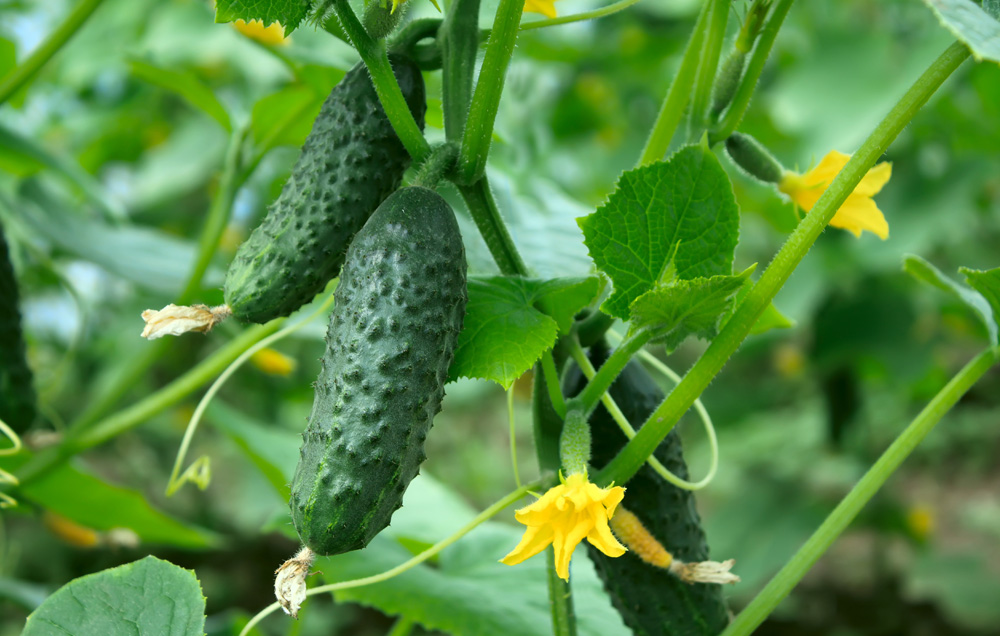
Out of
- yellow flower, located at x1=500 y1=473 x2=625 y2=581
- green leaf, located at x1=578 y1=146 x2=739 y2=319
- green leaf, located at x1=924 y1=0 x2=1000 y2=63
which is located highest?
green leaf, located at x1=924 y1=0 x2=1000 y2=63

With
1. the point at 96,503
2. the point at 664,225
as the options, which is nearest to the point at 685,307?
the point at 664,225

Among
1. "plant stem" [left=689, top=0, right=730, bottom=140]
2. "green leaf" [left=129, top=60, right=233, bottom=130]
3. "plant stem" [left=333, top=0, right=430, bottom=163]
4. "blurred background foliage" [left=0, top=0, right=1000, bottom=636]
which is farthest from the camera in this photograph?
"blurred background foliage" [left=0, top=0, right=1000, bottom=636]

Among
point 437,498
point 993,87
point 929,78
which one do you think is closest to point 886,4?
point 993,87

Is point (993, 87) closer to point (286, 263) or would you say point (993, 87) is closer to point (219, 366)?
point (219, 366)

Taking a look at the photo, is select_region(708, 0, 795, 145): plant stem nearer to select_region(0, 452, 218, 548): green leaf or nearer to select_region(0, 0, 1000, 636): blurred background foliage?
select_region(0, 452, 218, 548): green leaf

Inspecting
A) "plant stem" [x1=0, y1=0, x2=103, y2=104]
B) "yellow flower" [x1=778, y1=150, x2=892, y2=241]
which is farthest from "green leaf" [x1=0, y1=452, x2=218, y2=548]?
"yellow flower" [x1=778, y1=150, x2=892, y2=241]

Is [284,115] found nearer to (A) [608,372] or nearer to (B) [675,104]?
(B) [675,104]

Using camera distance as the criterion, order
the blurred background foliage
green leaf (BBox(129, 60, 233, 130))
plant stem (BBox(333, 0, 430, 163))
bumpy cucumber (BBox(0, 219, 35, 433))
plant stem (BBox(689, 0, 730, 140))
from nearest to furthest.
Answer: plant stem (BBox(333, 0, 430, 163)) < plant stem (BBox(689, 0, 730, 140)) < bumpy cucumber (BBox(0, 219, 35, 433)) < green leaf (BBox(129, 60, 233, 130)) < the blurred background foliage

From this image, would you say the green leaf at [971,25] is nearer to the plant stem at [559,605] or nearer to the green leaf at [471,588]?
the plant stem at [559,605]
